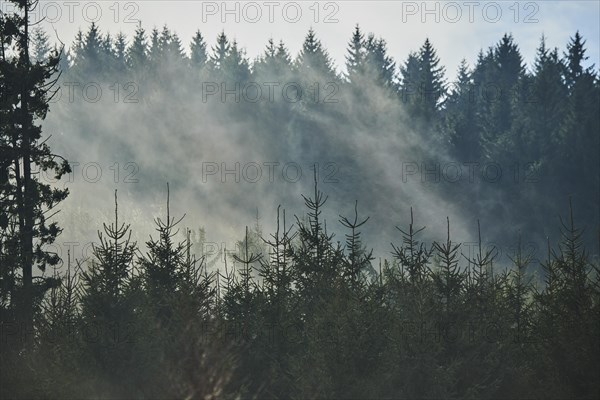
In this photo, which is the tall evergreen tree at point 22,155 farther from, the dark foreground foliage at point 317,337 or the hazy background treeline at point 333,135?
the hazy background treeline at point 333,135

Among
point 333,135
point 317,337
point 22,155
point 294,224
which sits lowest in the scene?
point 317,337

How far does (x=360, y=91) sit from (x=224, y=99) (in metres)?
19.8

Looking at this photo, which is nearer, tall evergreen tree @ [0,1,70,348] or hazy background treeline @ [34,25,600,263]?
tall evergreen tree @ [0,1,70,348]

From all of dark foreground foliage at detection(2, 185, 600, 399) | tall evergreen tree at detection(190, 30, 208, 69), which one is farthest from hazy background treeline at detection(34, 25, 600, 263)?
dark foreground foliage at detection(2, 185, 600, 399)

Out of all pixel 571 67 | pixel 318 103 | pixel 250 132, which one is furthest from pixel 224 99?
pixel 571 67

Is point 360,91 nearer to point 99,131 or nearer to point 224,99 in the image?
point 224,99

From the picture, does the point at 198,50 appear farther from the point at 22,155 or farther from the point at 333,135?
the point at 22,155

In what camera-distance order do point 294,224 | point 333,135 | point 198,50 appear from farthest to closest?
point 198,50, point 333,135, point 294,224

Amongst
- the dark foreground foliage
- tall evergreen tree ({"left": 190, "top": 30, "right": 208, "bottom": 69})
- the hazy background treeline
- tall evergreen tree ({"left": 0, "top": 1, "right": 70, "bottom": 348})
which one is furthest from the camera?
tall evergreen tree ({"left": 190, "top": 30, "right": 208, "bottom": 69})

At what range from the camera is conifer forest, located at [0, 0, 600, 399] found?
51.3 ft

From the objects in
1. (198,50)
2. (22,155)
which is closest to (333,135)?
(198,50)

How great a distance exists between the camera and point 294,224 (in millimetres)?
44906

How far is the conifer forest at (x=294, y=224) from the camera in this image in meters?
15.6

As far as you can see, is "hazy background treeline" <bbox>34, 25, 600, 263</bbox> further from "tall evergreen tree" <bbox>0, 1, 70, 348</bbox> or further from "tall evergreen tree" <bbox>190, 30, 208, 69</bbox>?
"tall evergreen tree" <bbox>0, 1, 70, 348</bbox>
